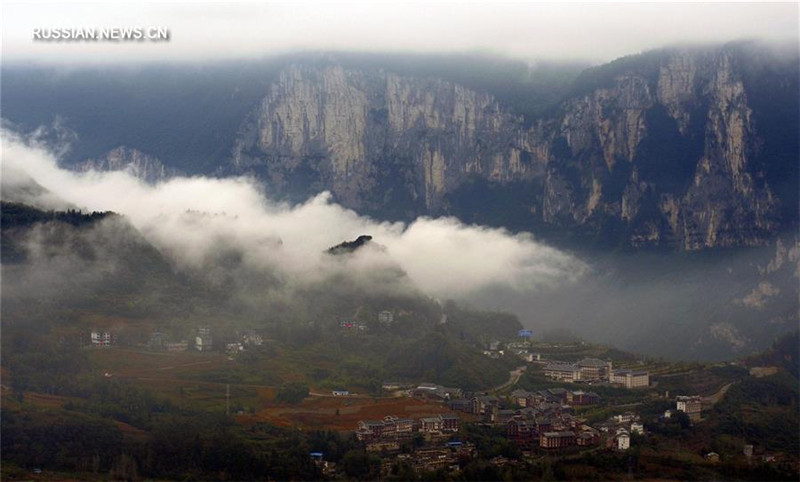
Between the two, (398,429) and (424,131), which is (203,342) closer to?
(398,429)

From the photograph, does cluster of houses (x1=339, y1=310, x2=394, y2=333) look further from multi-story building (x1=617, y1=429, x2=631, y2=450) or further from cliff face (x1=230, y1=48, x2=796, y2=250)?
multi-story building (x1=617, y1=429, x2=631, y2=450)

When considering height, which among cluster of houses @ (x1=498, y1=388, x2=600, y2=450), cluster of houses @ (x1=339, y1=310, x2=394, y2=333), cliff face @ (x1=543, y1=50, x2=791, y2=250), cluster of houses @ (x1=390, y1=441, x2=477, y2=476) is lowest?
cluster of houses @ (x1=390, y1=441, x2=477, y2=476)

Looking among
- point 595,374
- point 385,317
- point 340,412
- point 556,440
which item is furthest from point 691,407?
point 385,317

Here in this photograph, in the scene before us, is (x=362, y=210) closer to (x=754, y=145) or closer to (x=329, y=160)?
(x=329, y=160)

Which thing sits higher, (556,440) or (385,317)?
(385,317)

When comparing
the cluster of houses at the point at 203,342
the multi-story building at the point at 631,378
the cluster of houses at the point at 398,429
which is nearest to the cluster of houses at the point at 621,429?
the multi-story building at the point at 631,378

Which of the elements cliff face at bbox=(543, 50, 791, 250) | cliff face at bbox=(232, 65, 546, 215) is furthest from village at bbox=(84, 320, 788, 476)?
cliff face at bbox=(232, 65, 546, 215)
